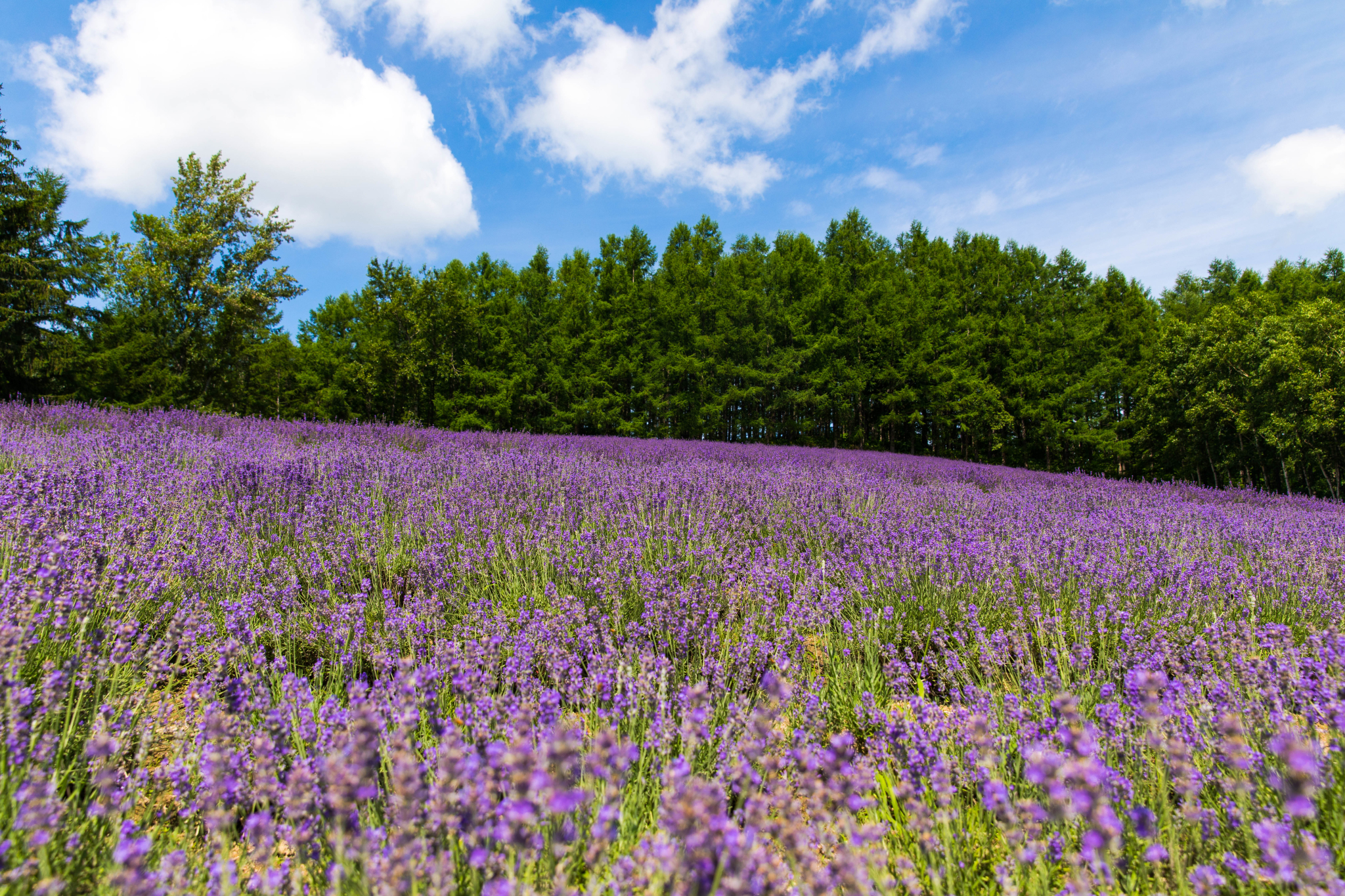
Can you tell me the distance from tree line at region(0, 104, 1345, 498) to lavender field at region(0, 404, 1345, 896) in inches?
698

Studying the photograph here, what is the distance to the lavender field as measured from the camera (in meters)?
0.87

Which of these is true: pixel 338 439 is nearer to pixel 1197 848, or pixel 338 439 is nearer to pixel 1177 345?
pixel 1197 848

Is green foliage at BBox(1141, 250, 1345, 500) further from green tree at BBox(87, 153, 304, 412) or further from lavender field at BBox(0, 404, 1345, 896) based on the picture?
green tree at BBox(87, 153, 304, 412)

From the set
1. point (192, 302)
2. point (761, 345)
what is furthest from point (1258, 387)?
point (192, 302)

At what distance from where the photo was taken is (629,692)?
1.43 metres

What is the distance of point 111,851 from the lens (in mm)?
1104

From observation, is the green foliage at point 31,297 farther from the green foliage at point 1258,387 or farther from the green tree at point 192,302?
the green foliage at point 1258,387

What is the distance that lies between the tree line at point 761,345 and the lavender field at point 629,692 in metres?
17.7

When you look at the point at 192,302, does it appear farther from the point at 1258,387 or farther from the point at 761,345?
the point at 1258,387

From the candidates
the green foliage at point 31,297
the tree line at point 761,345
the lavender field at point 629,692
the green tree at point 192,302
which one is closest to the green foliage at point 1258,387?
the tree line at point 761,345

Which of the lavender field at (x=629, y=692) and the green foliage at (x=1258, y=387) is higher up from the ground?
the green foliage at (x=1258, y=387)

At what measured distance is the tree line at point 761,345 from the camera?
17188mm

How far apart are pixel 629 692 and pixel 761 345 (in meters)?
21.2

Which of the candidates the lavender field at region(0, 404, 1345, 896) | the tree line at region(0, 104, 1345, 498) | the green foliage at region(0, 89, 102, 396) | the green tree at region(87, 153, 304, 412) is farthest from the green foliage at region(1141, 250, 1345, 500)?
the green foliage at region(0, 89, 102, 396)
